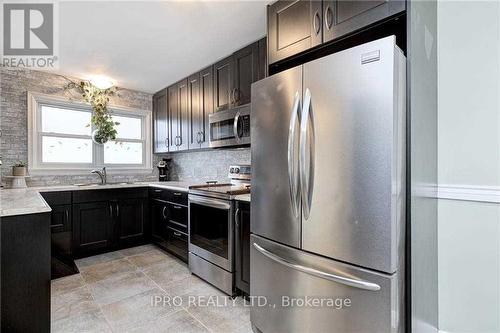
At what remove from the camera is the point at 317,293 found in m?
1.30

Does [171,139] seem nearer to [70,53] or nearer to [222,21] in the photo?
[70,53]

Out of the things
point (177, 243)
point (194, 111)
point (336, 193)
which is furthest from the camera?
point (194, 111)

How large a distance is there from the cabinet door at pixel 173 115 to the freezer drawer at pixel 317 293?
2.39 meters

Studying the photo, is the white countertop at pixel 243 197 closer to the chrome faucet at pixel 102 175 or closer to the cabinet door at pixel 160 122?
the cabinet door at pixel 160 122

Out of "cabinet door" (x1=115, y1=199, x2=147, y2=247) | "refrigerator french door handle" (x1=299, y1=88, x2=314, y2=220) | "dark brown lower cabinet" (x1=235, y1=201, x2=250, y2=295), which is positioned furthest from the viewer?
"cabinet door" (x1=115, y1=199, x2=147, y2=247)

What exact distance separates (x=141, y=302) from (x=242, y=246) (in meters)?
0.98

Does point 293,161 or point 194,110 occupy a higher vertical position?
point 194,110

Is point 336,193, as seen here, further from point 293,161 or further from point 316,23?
point 316,23

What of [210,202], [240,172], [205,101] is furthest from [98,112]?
[210,202]

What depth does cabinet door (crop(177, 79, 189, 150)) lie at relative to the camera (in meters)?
3.36

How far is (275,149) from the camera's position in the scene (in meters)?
1.52

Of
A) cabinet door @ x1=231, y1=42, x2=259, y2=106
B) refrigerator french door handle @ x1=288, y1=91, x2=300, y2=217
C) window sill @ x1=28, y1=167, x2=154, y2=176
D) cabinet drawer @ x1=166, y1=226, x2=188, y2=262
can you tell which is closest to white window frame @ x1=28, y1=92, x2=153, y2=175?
window sill @ x1=28, y1=167, x2=154, y2=176

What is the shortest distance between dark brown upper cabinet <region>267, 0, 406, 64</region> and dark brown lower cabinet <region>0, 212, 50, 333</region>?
1.84 m
